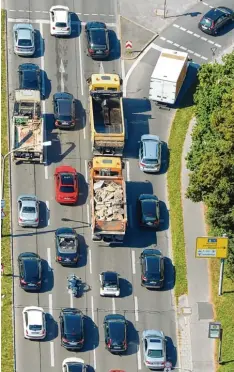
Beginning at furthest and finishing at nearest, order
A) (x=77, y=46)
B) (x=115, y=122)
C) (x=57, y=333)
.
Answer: (x=77, y=46) < (x=115, y=122) < (x=57, y=333)

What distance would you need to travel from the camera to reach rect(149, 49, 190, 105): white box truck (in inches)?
6191

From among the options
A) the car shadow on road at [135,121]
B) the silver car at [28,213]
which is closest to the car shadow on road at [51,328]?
the silver car at [28,213]

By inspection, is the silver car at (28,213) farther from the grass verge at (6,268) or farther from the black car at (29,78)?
the black car at (29,78)

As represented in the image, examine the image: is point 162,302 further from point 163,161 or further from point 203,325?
point 163,161

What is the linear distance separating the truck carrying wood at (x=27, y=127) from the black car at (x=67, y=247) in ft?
34.6

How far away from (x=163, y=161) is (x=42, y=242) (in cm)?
1679

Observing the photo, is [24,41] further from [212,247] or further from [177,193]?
[212,247]

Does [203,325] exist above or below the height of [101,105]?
below

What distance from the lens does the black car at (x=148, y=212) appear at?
148m

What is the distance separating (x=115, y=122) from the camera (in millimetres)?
153250

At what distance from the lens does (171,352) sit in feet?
462

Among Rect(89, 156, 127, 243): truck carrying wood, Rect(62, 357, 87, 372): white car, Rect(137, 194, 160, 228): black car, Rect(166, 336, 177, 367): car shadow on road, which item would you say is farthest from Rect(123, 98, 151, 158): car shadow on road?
Rect(62, 357, 87, 372): white car

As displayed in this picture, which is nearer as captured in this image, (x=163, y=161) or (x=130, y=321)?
(x=130, y=321)

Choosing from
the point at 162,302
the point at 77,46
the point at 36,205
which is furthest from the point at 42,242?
the point at 77,46
